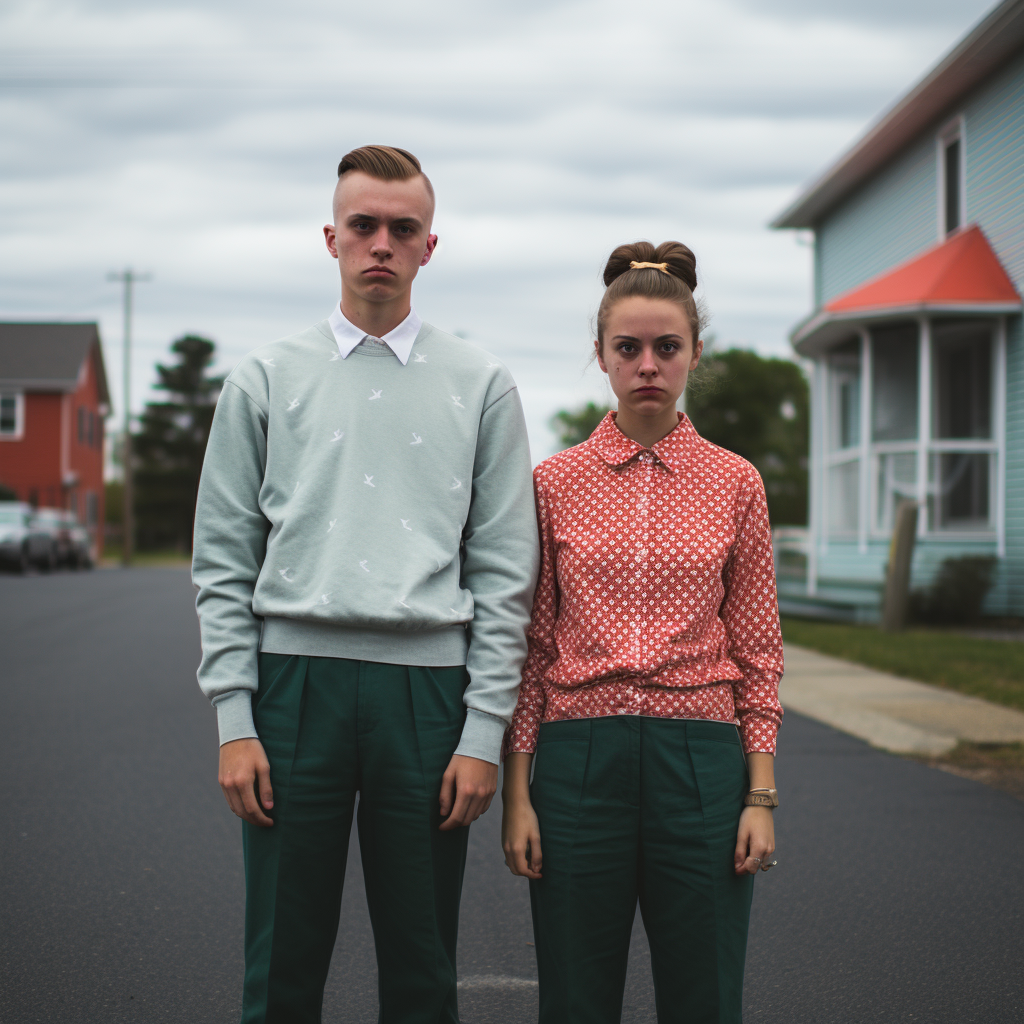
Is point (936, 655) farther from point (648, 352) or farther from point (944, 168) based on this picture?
point (648, 352)

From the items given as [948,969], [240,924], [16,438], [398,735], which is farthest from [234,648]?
[16,438]

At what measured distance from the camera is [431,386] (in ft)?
7.91

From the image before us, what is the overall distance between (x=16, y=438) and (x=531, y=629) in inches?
1609

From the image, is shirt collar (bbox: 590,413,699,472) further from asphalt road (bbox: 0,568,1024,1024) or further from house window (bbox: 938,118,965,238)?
house window (bbox: 938,118,965,238)

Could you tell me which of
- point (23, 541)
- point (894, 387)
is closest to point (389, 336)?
point (894, 387)

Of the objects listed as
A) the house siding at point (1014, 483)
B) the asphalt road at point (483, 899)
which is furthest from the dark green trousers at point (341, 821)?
the house siding at point (1014, 483)

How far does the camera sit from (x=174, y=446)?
209 feet

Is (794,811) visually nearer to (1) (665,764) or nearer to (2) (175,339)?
(1) (665,764)

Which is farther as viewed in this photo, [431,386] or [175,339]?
[175,339]

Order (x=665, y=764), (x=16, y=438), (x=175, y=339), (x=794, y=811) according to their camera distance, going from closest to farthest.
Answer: (x=665, y=764) < (x=794, y=811) < (x=16, y=438) < (x=175, y=339)

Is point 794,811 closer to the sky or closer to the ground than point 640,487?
closer to the ground

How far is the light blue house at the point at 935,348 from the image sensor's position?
578 inches

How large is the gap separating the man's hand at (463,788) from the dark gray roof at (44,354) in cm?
4062

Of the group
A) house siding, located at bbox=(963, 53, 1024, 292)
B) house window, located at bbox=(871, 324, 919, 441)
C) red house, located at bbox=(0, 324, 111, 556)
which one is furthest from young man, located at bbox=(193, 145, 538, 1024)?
red house, located at bbox=(0, 324, 111, 556)
